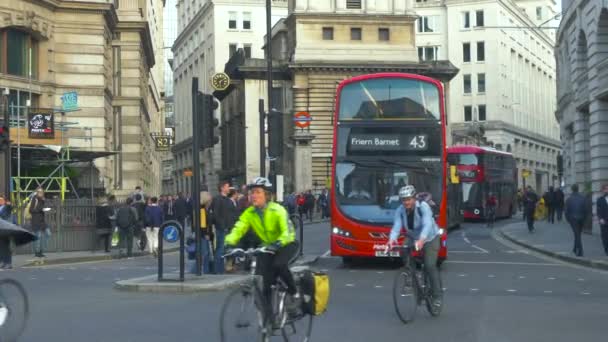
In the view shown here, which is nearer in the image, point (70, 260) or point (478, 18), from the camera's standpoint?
point (70, 260)

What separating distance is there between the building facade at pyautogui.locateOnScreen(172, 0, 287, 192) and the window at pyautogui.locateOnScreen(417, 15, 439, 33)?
1345 cm

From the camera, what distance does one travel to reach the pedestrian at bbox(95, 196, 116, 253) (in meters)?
28.8

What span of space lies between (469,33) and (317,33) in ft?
100

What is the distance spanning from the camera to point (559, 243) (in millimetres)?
30828

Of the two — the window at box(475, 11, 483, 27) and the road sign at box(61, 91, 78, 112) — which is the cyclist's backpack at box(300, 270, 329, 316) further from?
the window at box(475, 11, 483, 27)

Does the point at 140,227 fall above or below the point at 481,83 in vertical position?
below

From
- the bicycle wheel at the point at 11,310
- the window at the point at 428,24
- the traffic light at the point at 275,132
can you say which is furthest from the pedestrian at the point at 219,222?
the window at the point at 428,24

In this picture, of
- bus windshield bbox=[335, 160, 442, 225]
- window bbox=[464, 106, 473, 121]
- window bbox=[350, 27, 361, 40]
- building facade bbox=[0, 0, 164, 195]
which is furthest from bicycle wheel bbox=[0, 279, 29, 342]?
window bbox=[464, 106, 473, 121]

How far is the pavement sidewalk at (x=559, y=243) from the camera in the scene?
78.6 feet

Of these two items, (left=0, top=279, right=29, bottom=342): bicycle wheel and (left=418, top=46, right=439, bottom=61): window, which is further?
(left=418, top=46, right=439, bottom=61): window

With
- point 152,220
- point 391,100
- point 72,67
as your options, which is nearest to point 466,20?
point 72,67

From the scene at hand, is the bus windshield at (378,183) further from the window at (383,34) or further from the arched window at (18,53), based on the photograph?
the window at (383,34)

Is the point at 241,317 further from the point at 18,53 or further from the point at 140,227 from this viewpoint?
the point at 18,53

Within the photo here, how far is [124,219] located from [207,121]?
11021 millimetres
